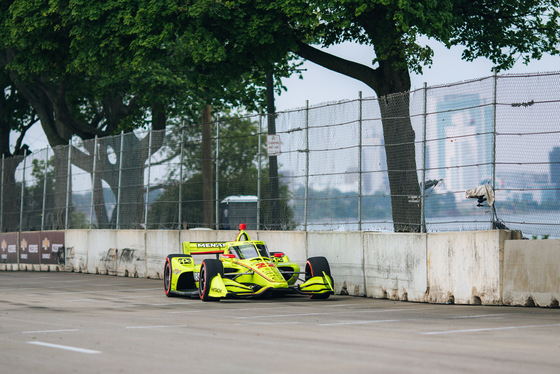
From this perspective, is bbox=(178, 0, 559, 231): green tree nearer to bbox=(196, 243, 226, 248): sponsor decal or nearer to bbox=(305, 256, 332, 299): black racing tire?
bbox=(305, 256, 332, 299): black racing tire

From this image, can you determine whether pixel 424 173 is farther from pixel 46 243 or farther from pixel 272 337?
pixel 46 243

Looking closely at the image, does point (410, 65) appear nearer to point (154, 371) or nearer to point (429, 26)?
point (429, 26)

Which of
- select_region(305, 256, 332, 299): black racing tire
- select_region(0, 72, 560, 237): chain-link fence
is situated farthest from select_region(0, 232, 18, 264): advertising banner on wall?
select_region(305, 256, 332, 299): black racing tire

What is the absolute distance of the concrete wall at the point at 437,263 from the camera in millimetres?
14766

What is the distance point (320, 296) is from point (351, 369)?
31.3ft

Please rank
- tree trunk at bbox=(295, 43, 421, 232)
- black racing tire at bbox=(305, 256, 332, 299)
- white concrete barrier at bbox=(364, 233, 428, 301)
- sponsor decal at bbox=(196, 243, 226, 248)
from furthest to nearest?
1. sponsor decal at bbox=(196, 243, 226, 248)
2. black racing tire at bbox=(305, 256, 332, 299)
3. tree trunk at bbox=(295, 43, 421, 232)
4. white concrete barrier at bbox=(364, 233, 428, 301)

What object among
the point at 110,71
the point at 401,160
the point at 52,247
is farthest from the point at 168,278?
the point at 52,247

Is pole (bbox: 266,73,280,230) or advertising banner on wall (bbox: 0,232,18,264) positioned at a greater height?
pole (bbox: 266,73,280,230)

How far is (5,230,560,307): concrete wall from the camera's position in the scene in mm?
14766

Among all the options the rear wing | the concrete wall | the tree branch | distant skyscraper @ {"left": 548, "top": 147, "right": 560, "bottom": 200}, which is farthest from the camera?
the tree branch

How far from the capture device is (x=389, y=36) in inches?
842

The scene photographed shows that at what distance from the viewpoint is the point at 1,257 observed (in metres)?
34.9

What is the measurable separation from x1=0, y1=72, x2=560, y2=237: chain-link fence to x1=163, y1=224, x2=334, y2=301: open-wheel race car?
66.9 inches

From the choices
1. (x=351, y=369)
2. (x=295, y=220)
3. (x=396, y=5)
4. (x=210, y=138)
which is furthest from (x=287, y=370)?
(x=210, y=138)
